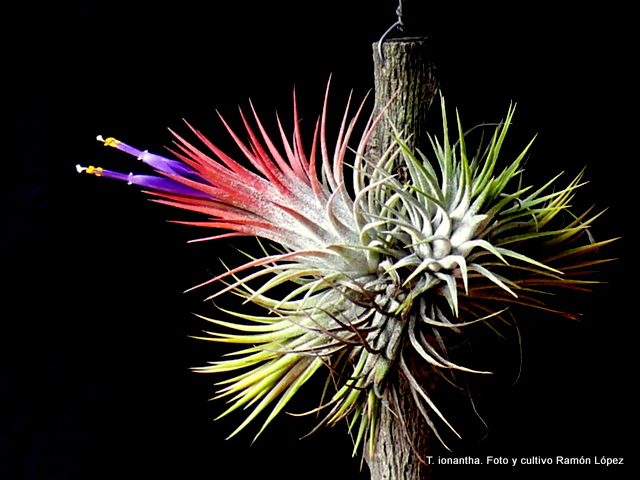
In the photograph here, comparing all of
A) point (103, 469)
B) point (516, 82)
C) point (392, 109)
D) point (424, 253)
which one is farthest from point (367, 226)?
point (103, 469)

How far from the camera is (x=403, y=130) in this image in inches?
56.7

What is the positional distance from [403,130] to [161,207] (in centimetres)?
61

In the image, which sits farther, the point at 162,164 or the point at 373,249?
the point at 162,164

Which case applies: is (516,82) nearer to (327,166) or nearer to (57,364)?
(327,166)

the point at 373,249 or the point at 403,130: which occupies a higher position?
the point at 403,130

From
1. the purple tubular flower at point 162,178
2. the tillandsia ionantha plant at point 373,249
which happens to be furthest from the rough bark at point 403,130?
the purple tubular flower at point 162,178

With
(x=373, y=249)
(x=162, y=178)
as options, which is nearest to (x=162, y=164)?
(x=162, y=178)

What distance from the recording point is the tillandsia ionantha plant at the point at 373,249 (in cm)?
131

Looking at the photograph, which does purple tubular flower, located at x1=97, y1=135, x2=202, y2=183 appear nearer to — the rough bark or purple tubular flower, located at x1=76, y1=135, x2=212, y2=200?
purple tubular flower, located at x1=76, y1=135, x2=212, y2=200

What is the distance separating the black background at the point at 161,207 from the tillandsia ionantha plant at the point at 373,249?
1.21 feet

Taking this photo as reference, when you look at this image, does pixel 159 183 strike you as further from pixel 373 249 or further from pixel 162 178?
pixel 373 249

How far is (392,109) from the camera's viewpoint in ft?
4.71

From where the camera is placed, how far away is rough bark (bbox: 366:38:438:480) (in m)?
1.40

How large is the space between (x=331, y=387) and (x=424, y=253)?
22.1 inches
